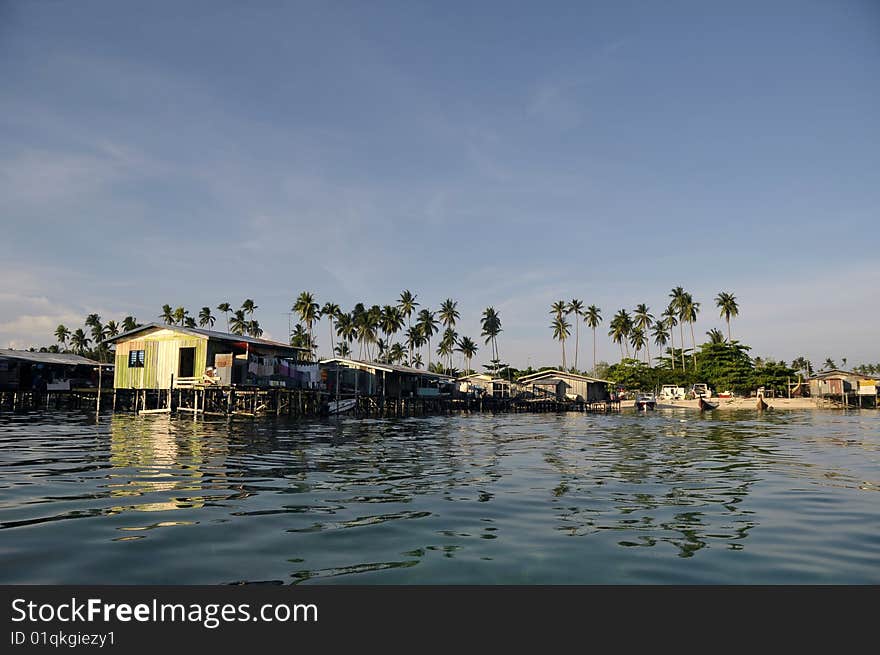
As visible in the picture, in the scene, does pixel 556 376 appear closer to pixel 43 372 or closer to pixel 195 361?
pixel 195 361

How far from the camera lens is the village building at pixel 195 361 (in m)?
44.6

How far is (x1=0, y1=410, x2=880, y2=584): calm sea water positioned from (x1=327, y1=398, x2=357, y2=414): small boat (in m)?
33.3

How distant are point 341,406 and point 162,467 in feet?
126

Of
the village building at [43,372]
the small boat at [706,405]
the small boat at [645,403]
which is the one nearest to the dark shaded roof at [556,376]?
the small boat at [645,403]

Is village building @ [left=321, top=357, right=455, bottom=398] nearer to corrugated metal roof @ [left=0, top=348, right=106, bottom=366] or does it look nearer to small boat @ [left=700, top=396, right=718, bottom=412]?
corrugated metal roof @ [left=0, top=348, right=106, bottom=366]

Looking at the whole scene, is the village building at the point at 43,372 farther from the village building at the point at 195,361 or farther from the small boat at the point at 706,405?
the small boat at the point at 706,405

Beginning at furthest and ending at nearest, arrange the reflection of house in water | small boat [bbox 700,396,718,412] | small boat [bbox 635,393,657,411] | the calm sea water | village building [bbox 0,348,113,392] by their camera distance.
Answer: small boat [bbox 635,393,657,411], small boat [bbox 700,396,718,412], village building [bbox 0,348,113,392], the reflection of house in water, the calm sea water

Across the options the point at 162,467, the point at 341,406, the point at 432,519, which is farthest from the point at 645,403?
the point at 432,519

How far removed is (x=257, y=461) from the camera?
17.2 m

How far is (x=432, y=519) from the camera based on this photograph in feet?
31.0

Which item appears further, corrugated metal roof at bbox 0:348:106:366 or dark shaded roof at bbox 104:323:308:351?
corrugated metal roof at bbox 0:348:106:366

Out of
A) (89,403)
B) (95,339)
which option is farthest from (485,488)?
(95,339)

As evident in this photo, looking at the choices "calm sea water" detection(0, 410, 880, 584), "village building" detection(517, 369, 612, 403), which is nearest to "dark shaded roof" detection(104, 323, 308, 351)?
"calm sea water" detection(0, 410, 880, 584)

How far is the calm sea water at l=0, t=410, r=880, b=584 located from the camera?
6719mm
